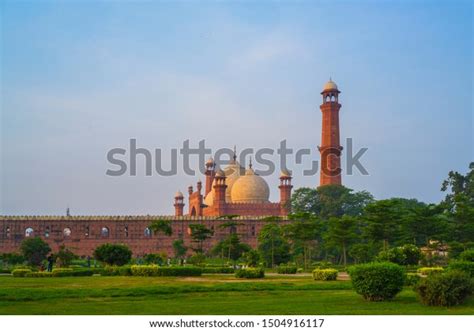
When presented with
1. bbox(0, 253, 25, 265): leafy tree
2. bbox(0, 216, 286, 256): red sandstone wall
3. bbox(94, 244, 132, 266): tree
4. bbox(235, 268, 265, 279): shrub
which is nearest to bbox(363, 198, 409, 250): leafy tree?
bbox(235, 268, 265, 279): shrub

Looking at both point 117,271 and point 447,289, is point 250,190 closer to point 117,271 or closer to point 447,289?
point 117,271

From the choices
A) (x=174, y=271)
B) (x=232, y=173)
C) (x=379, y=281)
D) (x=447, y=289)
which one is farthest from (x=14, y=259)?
(x=232, y=173)

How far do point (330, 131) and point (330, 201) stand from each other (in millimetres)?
5208

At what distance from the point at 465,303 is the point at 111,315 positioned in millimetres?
5883

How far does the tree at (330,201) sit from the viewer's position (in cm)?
4331

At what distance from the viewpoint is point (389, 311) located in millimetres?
10859

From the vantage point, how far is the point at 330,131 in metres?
46.0

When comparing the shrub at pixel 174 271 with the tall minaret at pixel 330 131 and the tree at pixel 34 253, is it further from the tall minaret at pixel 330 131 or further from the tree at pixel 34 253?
the tall minaret at pixel 330 131

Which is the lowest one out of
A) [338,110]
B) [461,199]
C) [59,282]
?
[59,282]

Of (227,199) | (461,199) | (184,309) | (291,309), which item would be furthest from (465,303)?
(227,199)

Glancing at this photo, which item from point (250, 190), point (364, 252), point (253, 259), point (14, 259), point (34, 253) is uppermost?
point (250, 190)

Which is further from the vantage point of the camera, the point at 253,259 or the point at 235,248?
the point at 235,248

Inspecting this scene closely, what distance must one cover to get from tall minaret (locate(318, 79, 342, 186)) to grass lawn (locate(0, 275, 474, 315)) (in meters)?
30.9

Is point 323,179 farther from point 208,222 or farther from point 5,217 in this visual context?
point 5,217
